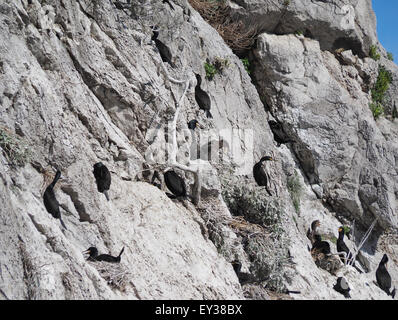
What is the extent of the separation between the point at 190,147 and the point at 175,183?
64.2 inches

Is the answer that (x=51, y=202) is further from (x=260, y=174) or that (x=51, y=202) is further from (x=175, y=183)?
(x=260, y=174)

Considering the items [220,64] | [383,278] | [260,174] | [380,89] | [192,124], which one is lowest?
[383,278]

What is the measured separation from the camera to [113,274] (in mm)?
9188

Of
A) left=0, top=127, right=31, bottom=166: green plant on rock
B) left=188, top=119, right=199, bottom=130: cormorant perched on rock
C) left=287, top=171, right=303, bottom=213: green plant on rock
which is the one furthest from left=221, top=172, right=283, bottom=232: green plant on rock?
left=0, top=127, right=31, bottom=166: green plant on rock

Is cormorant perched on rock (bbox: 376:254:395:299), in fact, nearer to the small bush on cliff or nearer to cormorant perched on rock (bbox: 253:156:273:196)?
cormorant perched on rock (bbox: 253:156:273:196)

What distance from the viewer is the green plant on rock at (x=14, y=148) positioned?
28.9ft

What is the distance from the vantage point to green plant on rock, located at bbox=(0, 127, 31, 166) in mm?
8820

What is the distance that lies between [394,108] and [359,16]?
3.26m

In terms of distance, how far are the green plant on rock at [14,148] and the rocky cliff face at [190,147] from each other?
29 millimetres

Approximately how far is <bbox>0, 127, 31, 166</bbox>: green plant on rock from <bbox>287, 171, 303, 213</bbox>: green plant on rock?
359 inches

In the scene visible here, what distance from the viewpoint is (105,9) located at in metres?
13.3

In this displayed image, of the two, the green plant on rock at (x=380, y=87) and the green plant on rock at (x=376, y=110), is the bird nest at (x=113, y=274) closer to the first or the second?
the green plant on rock at (x=376, y=110)

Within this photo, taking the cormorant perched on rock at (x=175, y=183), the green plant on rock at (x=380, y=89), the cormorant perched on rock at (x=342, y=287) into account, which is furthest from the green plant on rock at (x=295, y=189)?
the cormorant perched on rock at (x=175, y=183)

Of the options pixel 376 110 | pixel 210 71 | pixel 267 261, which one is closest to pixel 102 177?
pixel 267 261
